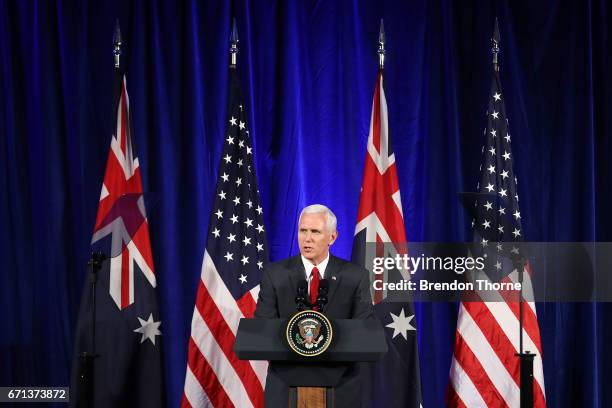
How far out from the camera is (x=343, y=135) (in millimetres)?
5445

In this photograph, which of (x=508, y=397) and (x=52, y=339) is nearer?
(x=508, y=397)

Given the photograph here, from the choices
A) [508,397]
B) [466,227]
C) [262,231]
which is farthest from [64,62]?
[508,397]

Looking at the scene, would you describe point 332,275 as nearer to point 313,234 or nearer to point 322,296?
point 313,234

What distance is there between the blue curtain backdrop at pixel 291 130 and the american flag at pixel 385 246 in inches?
15.0

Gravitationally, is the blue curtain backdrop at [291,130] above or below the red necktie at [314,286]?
above

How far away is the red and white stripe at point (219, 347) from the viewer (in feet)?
15.9

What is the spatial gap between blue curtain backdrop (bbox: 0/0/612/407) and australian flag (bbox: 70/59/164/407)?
0.32 meters

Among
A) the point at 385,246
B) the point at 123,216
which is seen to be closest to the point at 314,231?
the point at 385,246

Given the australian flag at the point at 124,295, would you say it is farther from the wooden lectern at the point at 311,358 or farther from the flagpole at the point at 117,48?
the wooden lectern at the point at 311,358

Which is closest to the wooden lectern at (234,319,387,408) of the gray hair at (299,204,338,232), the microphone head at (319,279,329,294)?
the microphone head at (319,279,329,294)

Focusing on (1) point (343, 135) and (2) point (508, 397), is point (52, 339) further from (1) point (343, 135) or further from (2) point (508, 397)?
(2) point (508, 397)

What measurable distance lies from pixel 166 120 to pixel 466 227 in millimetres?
2290

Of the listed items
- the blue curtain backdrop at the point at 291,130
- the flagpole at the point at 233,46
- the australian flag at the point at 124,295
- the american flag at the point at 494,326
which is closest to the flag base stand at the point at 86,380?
the australian flag at the point at 124,295

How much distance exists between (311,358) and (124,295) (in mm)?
2308
